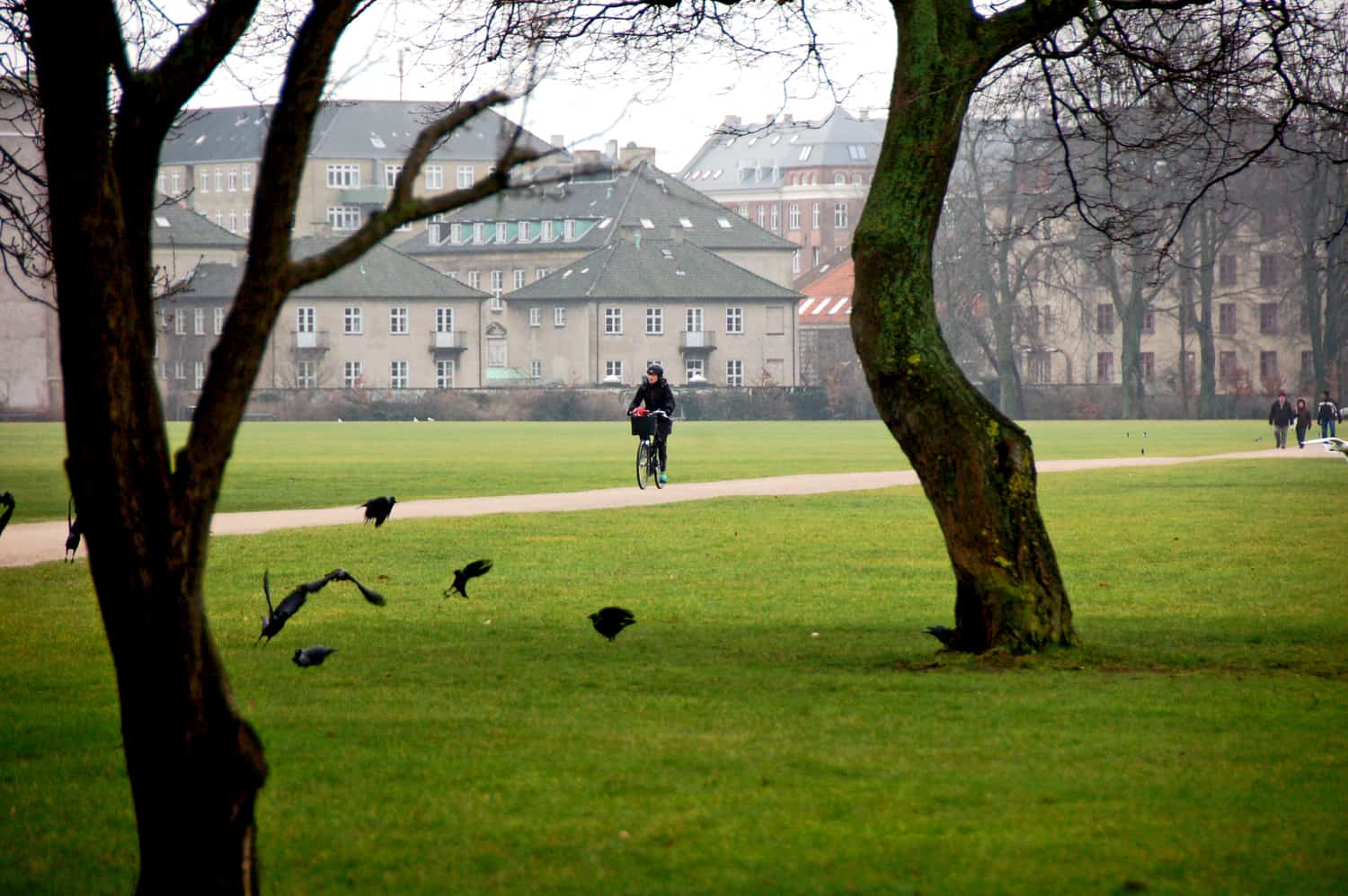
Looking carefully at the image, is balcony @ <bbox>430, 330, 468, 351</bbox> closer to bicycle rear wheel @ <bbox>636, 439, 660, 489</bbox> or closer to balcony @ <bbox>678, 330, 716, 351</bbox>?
balcony @ <bbox>678, 330, 716, 351</bbox>

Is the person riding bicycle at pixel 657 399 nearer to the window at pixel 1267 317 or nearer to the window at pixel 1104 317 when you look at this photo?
the window at pixel 1267 317

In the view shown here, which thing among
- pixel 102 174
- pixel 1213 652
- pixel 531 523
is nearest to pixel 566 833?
pixel 102 174

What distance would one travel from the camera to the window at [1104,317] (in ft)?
333

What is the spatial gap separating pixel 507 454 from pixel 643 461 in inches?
577

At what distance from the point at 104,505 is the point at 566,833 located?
2251 mm

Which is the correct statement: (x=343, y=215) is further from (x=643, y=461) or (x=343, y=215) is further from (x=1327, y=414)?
(x=643, y=461)

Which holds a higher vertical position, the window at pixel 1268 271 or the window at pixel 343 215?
the window at pixel 343 215

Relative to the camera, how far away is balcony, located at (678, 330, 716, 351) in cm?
10856

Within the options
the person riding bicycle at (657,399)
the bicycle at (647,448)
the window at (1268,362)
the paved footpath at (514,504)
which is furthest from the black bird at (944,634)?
the window at (1268,362)

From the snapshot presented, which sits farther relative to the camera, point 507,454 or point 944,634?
point 507,454

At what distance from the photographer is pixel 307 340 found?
10900cm

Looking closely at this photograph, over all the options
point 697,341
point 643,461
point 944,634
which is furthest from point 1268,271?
point 944,634

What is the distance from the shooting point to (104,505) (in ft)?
15.8

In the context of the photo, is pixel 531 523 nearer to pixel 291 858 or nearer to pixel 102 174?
pixel 291 858
